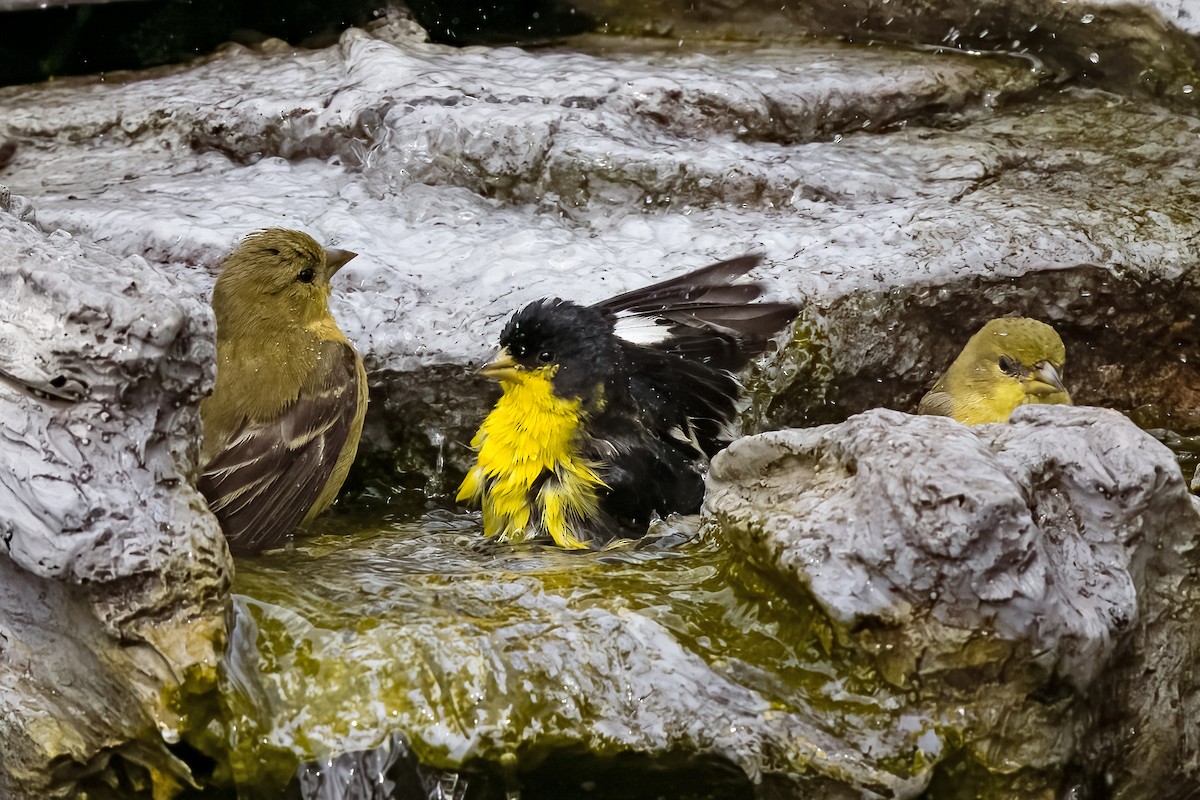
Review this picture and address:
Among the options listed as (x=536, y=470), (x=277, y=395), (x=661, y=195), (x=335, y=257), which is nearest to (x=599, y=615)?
(x=536, y=470)

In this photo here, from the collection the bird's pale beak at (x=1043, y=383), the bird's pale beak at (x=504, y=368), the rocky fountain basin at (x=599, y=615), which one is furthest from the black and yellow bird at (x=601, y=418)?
the bird's pale beak at (x=1043, y=383)

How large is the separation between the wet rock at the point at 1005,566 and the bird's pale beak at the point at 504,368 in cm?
129

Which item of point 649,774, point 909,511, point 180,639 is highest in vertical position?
point 909,511

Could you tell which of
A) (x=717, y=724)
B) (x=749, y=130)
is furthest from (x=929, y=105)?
(x=717, y=724)

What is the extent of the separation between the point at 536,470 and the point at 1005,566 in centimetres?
187

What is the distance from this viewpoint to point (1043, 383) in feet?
15.3

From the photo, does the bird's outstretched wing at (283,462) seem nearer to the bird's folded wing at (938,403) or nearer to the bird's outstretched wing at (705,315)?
the bird's outstretched wing at (705,315)

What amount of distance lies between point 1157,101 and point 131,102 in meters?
5.03

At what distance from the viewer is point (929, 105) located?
6160mm

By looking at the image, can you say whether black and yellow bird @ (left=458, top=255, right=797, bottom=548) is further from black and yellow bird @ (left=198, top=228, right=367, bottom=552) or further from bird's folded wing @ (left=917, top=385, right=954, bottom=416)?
bird's folded wing @ (left=917, top=385, right=954, bottom=416)

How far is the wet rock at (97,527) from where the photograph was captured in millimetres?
2982

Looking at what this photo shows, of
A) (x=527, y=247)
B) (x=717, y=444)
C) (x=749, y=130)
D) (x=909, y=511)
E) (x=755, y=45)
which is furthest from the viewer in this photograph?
(x=755, y=45)

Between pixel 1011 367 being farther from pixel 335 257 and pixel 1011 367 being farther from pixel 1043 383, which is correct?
pixel 335 257

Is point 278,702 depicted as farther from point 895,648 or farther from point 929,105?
point 929,105
